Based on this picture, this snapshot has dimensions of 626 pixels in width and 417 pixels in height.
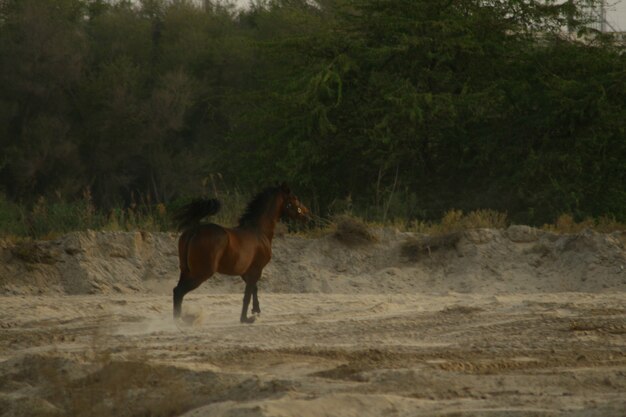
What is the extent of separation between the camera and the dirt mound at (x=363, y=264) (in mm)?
19469

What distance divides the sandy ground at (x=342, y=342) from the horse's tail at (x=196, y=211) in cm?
109

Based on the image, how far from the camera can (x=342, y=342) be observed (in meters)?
12.6

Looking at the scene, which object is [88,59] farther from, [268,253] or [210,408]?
[210,408]

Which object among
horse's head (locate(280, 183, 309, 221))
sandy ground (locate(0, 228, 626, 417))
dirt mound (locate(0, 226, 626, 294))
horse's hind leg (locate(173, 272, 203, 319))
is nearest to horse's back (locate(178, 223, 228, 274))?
horse's hind leg (locate(173, 272, 203, 319))

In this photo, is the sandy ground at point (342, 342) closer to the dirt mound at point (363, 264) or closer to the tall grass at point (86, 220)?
the dirt mound at point (363, 264)

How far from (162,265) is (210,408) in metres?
12.2

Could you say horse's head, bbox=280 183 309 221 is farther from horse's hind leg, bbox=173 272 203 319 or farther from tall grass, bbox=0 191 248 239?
tall grass, bbox=0 191 248 239

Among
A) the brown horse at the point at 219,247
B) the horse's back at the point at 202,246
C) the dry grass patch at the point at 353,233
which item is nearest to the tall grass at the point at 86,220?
the dry grass patch at the point at 353,233

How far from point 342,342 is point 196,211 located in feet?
8.86

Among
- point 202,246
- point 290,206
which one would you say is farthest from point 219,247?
point 290,206

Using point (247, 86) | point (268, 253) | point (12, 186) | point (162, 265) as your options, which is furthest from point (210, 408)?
point (247, 86)

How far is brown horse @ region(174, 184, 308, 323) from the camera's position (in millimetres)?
14266

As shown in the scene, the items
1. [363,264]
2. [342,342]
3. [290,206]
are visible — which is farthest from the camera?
[363,264]

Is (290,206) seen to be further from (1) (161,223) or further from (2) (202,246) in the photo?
(1) (161,223)
